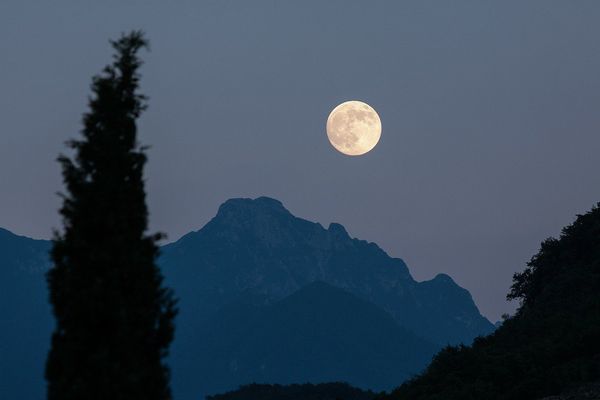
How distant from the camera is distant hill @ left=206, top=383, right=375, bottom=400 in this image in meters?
133

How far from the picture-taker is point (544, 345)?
57.0 meters

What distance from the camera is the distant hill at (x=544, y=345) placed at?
161 feet

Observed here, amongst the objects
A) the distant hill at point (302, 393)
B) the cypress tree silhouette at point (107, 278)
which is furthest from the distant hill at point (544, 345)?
the distant hill at point (302, 393)

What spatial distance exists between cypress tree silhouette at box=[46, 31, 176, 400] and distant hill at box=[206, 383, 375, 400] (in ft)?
361

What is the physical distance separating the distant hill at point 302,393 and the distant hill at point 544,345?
5199 centimetres

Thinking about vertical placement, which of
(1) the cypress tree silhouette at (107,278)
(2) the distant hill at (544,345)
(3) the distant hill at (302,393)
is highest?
(3) the distant hill at (302,393)

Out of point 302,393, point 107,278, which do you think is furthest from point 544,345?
point 302,393

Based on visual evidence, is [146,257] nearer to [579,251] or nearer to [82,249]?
[82,249]

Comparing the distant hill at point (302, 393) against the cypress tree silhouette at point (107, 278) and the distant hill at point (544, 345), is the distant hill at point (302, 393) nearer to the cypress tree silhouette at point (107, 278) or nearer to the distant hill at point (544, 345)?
the distant hill at point (544, 345)

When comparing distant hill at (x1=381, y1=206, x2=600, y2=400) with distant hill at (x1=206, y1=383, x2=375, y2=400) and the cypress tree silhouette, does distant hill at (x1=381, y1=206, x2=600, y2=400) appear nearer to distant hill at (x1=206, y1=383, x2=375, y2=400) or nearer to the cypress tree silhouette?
the cypress tree silhouette

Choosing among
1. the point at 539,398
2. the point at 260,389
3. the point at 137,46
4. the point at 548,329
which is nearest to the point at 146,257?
the point at 137,46

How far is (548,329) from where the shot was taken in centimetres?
6388

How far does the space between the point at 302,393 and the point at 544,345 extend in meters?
85.4

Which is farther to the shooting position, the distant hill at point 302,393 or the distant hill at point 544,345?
the distant hill at point 302,393
